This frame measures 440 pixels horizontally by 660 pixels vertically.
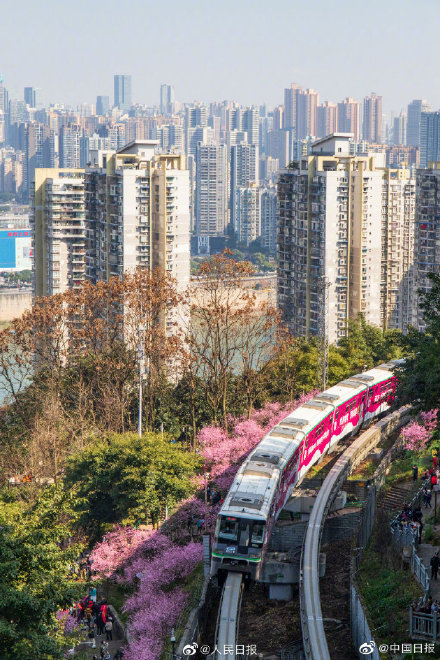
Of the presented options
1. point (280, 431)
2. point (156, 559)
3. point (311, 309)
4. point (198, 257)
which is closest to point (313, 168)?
point (311, 309)

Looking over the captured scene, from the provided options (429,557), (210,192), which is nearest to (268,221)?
(210,192)

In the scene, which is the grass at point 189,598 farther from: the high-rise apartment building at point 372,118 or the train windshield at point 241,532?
the high-rise apartment building at point 372,118

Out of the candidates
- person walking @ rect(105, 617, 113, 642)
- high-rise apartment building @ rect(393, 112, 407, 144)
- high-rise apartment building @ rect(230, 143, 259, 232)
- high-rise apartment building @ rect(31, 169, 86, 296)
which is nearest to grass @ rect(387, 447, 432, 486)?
person walking @ rect(105, 617, 113, 642)

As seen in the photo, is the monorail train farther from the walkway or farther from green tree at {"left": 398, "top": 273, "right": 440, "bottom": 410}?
the walkway

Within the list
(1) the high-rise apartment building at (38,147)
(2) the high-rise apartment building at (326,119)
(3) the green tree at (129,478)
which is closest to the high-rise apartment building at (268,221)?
(1) the high-rise apartment building at (38,147)

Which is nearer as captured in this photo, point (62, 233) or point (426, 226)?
point (426, 226)

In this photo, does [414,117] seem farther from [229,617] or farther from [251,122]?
[229,617]
